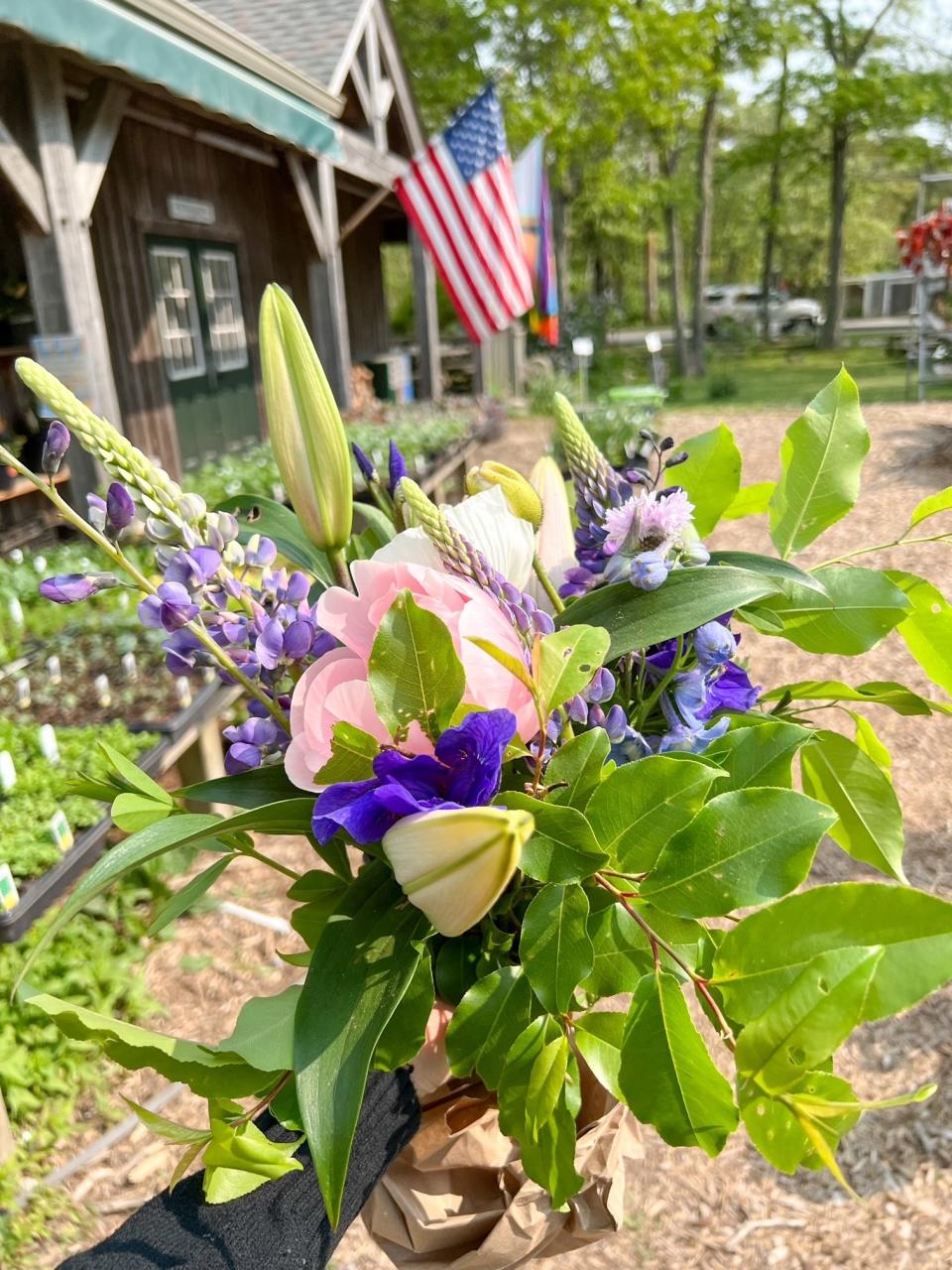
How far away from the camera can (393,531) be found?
0.87 m

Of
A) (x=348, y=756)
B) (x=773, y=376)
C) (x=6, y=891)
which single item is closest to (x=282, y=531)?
(x=348, y=756)

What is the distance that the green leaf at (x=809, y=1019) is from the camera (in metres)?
0.47

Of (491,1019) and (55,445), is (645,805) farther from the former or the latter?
(55,445)

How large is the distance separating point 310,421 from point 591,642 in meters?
0.25

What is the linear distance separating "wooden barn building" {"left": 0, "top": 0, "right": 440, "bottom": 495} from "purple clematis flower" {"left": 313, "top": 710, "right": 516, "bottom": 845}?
3920 mm

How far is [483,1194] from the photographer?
838 millimetres

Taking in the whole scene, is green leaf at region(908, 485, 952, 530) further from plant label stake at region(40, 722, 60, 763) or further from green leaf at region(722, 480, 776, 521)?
plant label stake at region(40, 722, 60, 763)

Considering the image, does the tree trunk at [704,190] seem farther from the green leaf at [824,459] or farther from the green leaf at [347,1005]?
the green leaf at [347,1005]

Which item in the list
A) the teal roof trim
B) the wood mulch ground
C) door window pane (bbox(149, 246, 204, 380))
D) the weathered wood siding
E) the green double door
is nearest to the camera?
the wood mulch ground

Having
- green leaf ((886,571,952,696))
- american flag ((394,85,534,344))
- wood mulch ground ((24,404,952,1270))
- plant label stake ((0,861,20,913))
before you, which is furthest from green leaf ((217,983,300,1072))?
american flag ((394,85,534,344))

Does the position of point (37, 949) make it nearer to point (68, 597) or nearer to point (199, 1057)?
point (199, 1057)

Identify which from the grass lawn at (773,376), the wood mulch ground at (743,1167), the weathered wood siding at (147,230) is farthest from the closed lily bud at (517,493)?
the grass lawn at (773,376)

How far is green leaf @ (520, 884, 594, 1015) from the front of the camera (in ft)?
1.96

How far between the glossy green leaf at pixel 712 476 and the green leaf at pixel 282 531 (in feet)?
1.06
